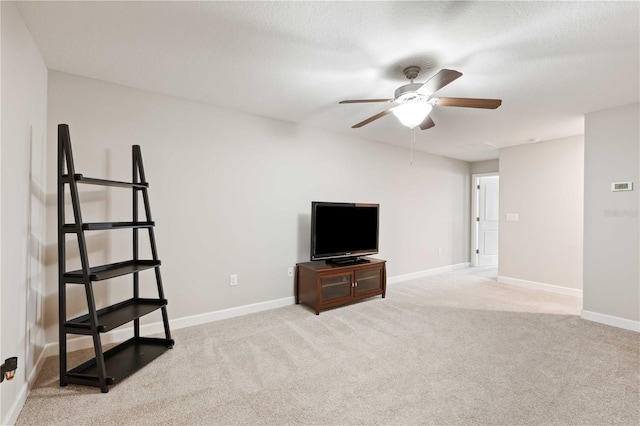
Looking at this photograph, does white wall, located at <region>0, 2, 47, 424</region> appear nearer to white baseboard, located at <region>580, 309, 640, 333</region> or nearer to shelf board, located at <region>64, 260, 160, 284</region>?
shelf board, located at <region>64, 260, 160, 284</region>

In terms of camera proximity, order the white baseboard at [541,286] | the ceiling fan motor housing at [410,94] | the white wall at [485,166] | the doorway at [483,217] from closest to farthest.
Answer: the ceiling fan motor housing at [410,94], the white baseboard at [541,286], the white wall at [485,166], the doorway at [483,217]

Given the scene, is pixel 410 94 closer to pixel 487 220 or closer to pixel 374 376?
pixel 374 376

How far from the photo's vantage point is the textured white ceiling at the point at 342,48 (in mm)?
1712

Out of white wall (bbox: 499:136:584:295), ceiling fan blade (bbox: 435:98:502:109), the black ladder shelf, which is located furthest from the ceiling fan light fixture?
white wall (bbox: 499:136:584:295)

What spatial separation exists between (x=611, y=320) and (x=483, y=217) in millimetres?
3430

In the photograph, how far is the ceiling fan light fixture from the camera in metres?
2.27

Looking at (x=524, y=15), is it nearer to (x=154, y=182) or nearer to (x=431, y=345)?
(x=431, y=345)

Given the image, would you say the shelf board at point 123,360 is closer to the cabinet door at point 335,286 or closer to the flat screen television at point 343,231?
the cabinet door at point 335,286

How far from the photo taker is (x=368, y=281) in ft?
13.1

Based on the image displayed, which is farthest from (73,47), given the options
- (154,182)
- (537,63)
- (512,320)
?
(512,320)

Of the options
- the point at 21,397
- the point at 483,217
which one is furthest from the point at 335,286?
the point at 483,217

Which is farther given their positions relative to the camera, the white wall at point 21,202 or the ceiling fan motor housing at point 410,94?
the ceiling fan motor housing at point 410,94

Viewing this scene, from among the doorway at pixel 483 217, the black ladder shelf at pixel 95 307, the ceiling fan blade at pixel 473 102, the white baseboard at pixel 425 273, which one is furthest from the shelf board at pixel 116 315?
the doorway at pixel 483 217

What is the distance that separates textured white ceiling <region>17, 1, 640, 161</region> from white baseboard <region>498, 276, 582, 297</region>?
106 inches
